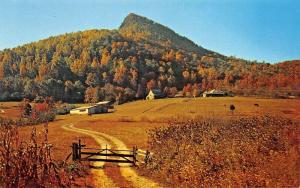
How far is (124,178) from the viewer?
31.1m

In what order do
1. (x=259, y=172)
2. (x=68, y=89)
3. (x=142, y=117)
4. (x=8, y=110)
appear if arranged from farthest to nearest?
(x=68, y=89)
(x=8, y=110)
(x=142, y=117)
(x=259, y=172)

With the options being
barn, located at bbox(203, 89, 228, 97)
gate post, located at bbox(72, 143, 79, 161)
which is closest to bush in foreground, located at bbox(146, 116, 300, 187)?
gate post, located at bbox(72, 143, 79, 161)

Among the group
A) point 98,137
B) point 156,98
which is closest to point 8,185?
point 98,137

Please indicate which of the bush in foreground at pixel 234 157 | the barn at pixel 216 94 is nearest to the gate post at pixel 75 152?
the bush in foreground at pixel 234 157

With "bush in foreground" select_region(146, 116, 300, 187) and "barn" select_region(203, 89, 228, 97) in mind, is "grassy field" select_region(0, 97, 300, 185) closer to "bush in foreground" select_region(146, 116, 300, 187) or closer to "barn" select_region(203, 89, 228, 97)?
"bush in foreground" select_region(146, 116, 300, 187)

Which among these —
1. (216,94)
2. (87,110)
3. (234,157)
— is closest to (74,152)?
(234,157)

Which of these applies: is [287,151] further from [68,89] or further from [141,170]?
[68,89]

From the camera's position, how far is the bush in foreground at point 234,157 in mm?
20562

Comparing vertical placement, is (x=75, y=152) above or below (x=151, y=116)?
below

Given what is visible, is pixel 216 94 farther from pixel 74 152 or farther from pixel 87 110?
pixel 74 152

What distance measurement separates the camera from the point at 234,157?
24688 millimetres

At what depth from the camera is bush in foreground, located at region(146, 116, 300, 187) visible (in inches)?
810

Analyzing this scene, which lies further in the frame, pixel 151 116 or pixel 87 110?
pixel 87 110

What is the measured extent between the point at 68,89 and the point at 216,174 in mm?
173077
